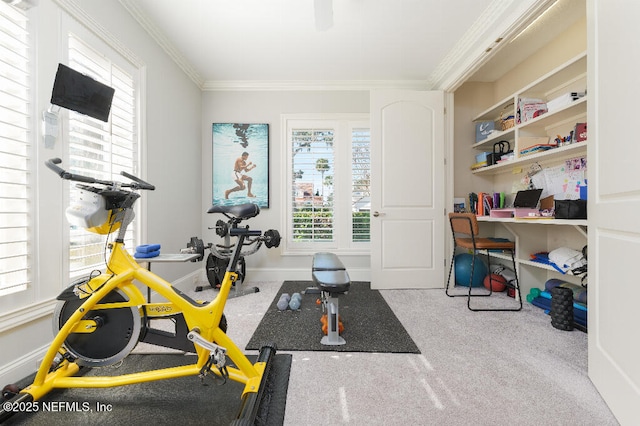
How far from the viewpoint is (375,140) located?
10.5 ft

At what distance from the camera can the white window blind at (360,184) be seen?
11.8ft

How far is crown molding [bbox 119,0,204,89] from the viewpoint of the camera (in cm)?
219

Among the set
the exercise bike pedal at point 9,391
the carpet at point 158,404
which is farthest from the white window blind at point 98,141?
the carpet at point 158,404

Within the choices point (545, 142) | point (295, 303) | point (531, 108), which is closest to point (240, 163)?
point (295, 303)

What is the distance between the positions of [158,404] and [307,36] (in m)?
3.05

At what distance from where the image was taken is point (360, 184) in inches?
142

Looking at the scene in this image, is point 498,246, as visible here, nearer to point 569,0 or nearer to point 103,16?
point 569,0

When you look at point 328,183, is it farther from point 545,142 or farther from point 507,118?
point 545,142

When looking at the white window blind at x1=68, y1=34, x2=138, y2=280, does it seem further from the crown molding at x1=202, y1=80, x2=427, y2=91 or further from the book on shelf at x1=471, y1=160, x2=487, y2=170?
the book on shelf at x1=471, y1=160, x2=487, y2=170

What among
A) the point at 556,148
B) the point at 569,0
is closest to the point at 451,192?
the point at 556,148

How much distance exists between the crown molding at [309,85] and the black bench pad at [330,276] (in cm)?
243

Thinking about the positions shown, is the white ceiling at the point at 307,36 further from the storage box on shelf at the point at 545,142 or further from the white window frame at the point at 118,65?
the storage box on shelf at the point at 545,142

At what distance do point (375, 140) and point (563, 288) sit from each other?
7.35 feet

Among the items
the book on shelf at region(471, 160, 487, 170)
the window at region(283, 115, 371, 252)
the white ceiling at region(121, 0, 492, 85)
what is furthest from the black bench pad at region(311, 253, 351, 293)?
the book on shelf at region(471, 160, 487, 170)
